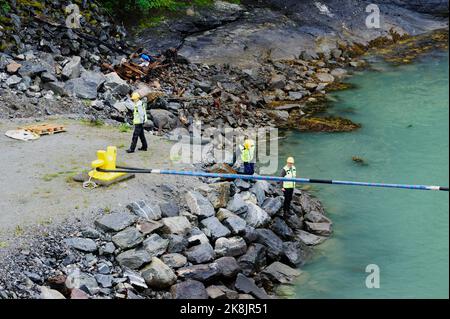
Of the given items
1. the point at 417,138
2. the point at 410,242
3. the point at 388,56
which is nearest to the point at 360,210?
the point at 410,242

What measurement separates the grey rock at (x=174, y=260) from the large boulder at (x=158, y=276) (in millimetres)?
315

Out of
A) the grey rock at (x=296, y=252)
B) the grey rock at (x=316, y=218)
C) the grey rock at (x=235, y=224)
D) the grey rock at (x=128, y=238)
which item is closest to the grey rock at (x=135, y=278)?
the grey rock at (x=128, y=238)

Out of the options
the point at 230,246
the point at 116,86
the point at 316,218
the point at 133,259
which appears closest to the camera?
the point at 133,259

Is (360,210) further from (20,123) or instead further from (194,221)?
(20,123)

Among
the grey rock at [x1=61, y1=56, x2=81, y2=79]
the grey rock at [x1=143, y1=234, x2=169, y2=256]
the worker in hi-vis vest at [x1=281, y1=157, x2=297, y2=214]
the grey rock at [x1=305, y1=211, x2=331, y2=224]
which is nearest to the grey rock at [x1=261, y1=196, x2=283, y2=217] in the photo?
the worker in hi-vis vest at [x1=281, y1=157, x2=297, y2=214]

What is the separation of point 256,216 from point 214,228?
136 centimetres

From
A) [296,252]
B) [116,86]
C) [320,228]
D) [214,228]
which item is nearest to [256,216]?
[296,252]

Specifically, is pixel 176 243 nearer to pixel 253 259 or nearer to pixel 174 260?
pixel 174 260

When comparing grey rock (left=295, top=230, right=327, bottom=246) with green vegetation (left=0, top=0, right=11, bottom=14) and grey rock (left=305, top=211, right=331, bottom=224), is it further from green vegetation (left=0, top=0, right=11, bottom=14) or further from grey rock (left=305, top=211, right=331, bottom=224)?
green vegetation (left=0, top=0, right=11, bottom=14)

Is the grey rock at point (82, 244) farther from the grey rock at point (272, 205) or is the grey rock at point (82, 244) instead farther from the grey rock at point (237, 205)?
the grey rock at point (272, 205)

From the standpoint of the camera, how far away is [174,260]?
34.5ft

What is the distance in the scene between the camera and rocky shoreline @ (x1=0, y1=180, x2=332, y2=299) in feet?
30.4

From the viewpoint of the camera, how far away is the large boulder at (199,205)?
38.9ft

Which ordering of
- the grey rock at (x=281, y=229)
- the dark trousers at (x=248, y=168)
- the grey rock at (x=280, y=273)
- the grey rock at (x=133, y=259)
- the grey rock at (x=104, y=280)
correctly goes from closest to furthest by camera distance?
the grey rock at (x=104, y=280) < the grey rock at (x=133, y=259) < the grey rock at (x=280, y=273) < the grey rock at (x=281, y=229) < the dark trousers at (x=248, y=168)
